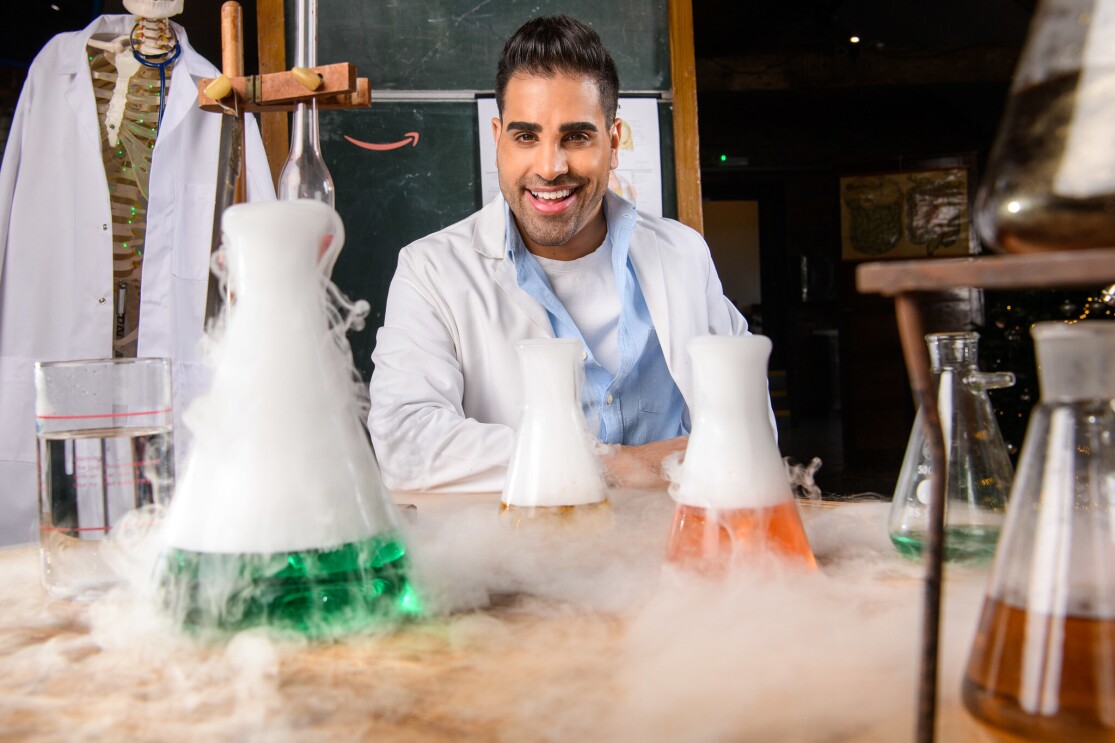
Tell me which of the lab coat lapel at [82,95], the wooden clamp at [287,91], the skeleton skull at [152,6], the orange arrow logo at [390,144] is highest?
the skeleton skull at [152,6]

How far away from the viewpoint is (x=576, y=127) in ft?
6.81

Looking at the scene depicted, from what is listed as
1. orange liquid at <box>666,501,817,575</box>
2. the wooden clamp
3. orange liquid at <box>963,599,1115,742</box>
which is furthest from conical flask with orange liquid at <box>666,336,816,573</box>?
the wooden clamp

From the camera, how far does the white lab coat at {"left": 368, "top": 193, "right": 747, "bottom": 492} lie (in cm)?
179

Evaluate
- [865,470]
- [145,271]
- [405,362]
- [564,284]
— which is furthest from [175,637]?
[865,470]

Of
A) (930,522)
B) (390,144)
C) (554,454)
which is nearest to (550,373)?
(554,454)

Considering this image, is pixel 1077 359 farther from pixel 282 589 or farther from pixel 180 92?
pixel 180 92

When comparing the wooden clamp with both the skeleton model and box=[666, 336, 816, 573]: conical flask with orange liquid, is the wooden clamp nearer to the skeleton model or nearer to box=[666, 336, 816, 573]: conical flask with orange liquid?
box=[666, 336, 816, 573]: conical flask with orange liquid

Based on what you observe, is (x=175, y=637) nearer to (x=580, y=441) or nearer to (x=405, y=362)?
(x=580, y=441)

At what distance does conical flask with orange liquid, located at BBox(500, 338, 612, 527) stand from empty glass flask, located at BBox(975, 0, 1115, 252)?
483 mm

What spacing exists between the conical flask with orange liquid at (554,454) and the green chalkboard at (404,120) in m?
2.08

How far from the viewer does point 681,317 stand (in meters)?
2.15

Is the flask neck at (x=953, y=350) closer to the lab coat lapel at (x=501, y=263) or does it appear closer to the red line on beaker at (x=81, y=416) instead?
the red line on beaker at (x=81, y=416)

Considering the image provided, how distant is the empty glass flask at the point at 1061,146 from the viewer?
351 mm

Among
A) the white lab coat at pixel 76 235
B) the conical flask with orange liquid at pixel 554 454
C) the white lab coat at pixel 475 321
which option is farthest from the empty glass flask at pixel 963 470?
the white lab coat at pixel 76 235
